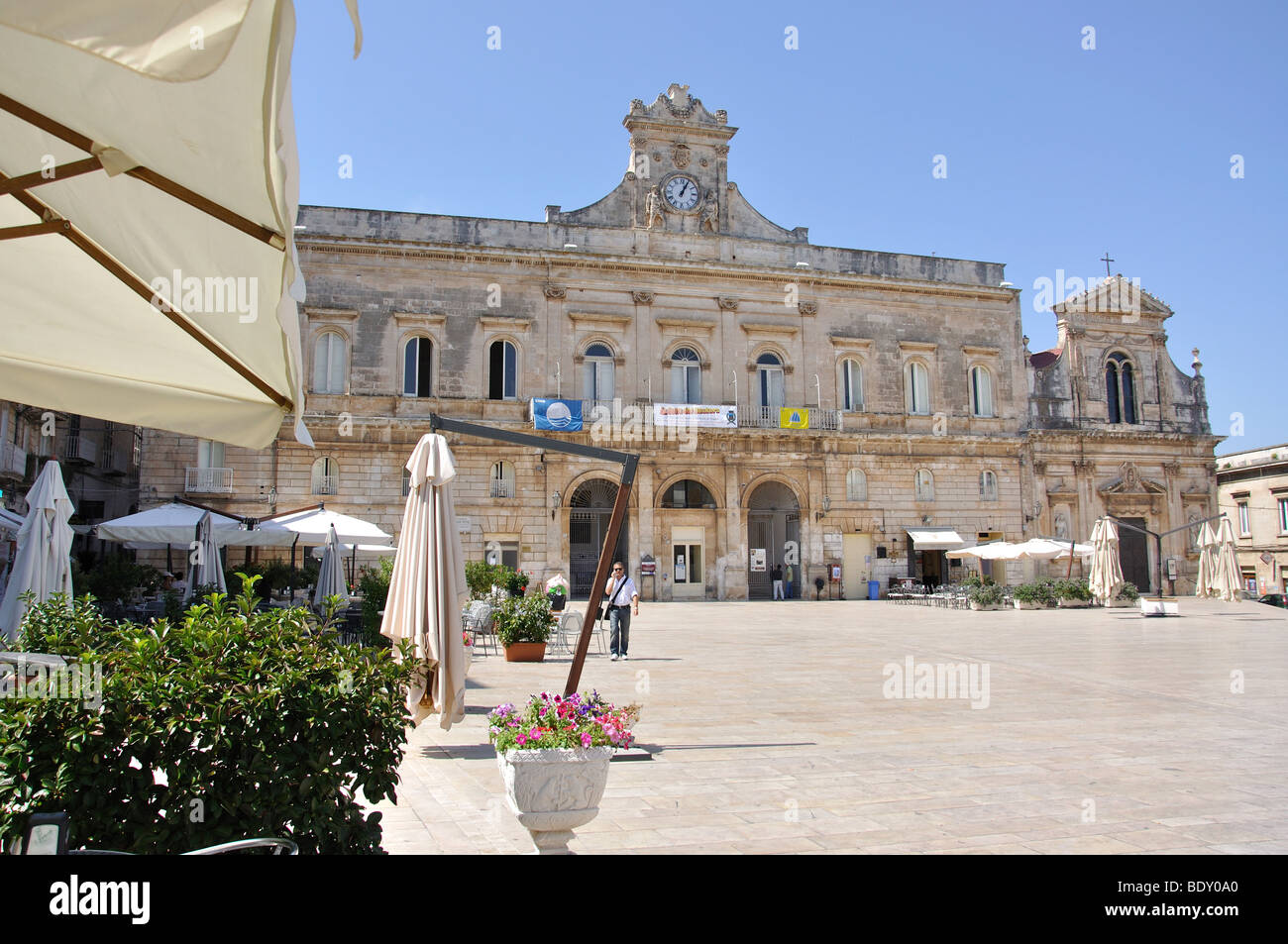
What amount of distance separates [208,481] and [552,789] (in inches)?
987

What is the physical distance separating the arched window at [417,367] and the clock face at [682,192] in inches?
380

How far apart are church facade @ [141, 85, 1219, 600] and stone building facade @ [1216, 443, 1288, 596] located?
822cm

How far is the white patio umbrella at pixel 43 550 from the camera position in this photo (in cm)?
873

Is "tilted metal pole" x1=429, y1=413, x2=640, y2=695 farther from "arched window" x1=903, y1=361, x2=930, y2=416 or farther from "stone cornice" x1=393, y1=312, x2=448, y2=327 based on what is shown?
"arched window" x1=903, y1=361, x2=930, y2=416

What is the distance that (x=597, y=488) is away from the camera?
30.1 m

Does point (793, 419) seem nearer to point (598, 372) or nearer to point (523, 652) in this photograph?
point (598, 372)

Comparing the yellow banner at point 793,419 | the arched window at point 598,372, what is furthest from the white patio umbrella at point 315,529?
the yellow banner at point 793,419

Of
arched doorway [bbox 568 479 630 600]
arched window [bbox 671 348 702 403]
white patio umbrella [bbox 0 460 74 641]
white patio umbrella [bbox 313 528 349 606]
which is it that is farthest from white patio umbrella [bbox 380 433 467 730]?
arched window [bbox 671 348 702 403]

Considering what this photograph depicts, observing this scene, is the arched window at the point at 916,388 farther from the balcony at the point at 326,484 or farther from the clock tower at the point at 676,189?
the balcony at the point at 326,484

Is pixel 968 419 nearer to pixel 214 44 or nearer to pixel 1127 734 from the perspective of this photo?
pixel 1127 734
